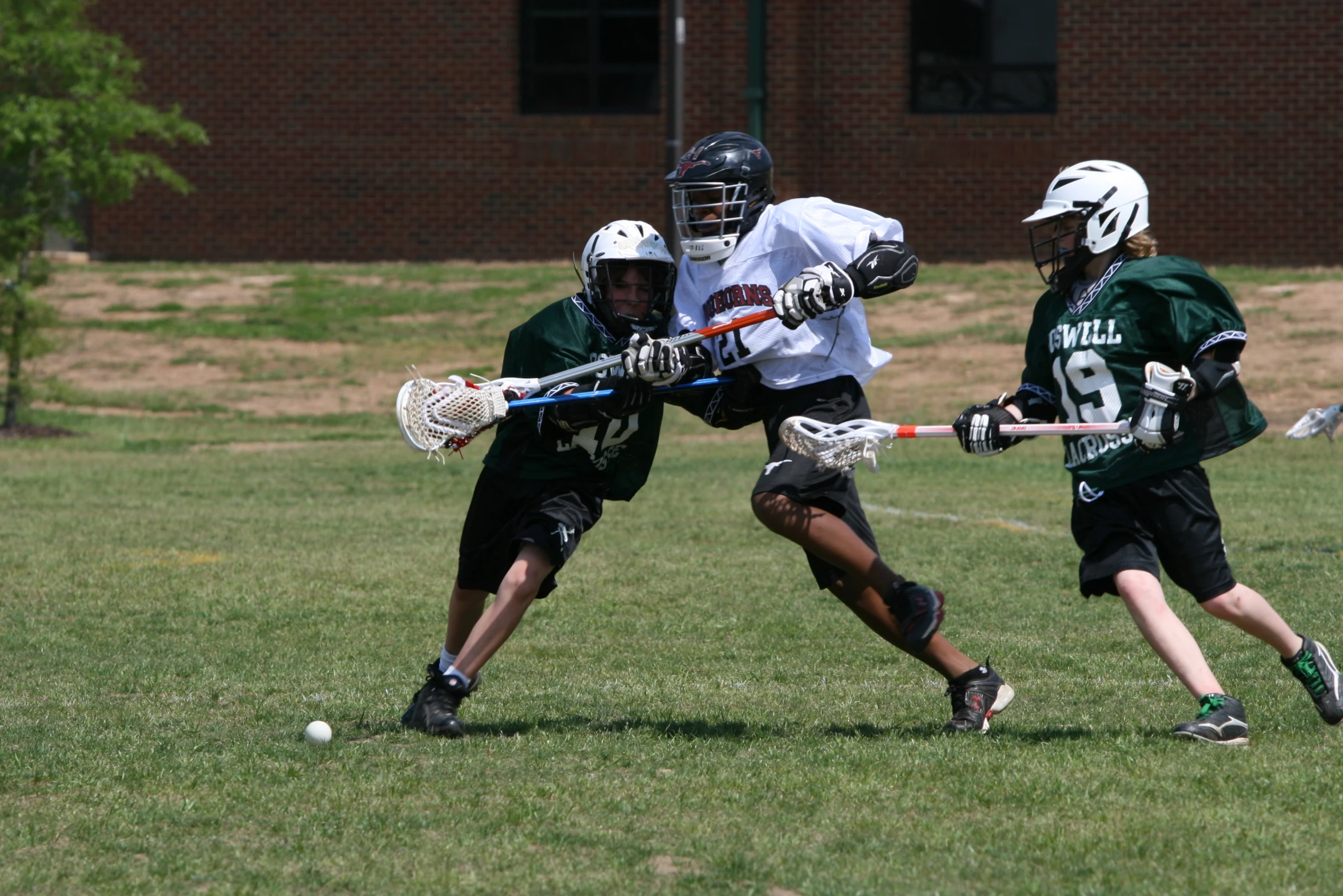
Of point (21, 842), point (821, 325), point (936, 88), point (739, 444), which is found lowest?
point (739, 444)

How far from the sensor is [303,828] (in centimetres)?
418

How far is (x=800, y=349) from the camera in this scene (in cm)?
540

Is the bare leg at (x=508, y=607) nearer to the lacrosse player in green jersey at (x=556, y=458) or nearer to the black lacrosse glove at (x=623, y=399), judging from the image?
the lacrosse player in green jersey at (x=556, y=458)

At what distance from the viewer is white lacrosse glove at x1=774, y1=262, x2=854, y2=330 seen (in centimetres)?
507

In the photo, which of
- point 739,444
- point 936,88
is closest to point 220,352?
point 739,444

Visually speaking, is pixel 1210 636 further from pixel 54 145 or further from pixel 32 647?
pixel 54 145

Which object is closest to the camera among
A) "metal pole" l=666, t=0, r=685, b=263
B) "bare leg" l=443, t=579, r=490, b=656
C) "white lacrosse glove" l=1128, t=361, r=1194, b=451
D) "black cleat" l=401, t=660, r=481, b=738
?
"white lacrosse glove" l=1128, t=361, r=1194, b=451

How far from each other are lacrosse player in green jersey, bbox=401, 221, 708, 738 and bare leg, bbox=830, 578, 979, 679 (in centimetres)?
84

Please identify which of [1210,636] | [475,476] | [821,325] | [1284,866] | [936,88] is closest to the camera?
[1284,866]

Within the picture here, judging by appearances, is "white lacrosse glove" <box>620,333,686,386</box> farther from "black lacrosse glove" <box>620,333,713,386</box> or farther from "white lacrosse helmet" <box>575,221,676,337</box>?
"white lacrosse helmet" <box>575,221,676,337</box>

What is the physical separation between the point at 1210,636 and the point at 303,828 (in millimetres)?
4337

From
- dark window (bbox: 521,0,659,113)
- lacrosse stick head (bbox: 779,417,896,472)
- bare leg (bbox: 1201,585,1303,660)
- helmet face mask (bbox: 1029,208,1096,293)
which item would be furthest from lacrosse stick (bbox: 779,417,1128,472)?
dark window (bbox: 521,0,659,113)

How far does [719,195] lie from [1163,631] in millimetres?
2002

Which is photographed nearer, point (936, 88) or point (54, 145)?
point (54, 145)
